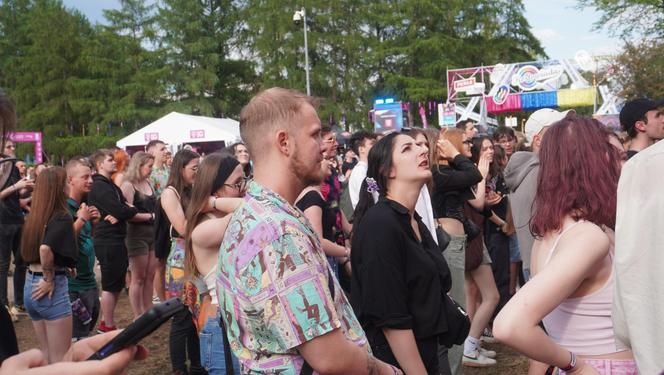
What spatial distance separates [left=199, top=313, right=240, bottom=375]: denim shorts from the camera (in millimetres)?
3410

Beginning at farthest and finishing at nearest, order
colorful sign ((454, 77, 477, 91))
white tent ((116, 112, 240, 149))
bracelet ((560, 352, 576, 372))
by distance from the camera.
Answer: colorful sign ((454, 77, 477, 91))
white tent ((116, 112, 240, 149))
bracelet ((560, 352, 576, 372))

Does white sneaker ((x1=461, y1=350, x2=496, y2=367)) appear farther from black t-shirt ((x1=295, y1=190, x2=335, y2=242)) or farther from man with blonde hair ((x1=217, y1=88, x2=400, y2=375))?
man with blonde hair ((x1=217, y1=88, x2=400, y2=375))

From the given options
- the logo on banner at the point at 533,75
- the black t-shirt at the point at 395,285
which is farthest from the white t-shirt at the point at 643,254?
the logo on banner at the point at 533,75

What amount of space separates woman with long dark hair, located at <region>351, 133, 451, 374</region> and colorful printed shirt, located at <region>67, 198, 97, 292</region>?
3.08 m

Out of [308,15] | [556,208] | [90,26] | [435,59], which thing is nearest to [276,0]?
[308,15]

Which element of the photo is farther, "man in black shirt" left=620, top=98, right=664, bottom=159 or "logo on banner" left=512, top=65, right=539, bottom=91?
"logo on banner" left=512, top=65, right=539, bottom=91

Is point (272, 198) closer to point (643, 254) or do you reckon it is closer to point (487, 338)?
point (643, 254)

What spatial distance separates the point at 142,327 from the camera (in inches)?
63.7

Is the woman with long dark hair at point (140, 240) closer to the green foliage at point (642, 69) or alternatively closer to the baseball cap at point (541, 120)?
the baseball cap at point (541, 120)

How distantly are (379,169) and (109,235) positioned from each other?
386 cm

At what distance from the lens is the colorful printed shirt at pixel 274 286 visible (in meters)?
1.63

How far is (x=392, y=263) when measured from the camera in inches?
111

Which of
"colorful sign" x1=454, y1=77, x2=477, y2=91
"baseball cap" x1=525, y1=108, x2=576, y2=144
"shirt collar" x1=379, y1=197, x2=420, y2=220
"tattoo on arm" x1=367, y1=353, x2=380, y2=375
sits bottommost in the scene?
"tattoo on arm" x1=367, y1=353, x2=380, y2=375

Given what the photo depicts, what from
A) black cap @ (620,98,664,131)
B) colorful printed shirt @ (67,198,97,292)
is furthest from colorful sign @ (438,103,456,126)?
colorful printed shirt @ (67,198,97,292)
